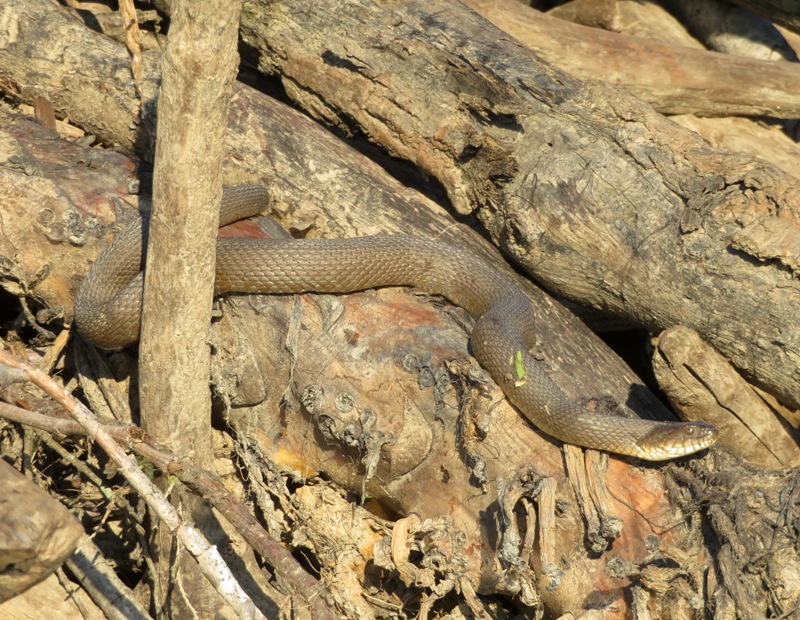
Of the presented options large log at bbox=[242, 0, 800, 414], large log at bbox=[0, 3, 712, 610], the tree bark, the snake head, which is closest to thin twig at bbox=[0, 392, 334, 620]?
the tree bark

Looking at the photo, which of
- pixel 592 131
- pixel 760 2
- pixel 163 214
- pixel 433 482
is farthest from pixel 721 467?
pixel 760 2

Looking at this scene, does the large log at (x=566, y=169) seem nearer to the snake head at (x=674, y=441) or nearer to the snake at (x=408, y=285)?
the snake at (x=408, y=285)

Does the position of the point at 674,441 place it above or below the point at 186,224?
below

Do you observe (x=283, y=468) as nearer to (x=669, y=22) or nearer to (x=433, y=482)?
(x=433, y=482)

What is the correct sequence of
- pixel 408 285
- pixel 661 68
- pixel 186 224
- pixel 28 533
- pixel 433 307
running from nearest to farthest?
pixel 28 533 → pixel 186 224 → pixel 433 307 → pixel 408 285 → pixel 661 68

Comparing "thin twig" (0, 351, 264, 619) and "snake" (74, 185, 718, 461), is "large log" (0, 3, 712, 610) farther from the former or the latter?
"thin twig" (0, 351, 264, 619)

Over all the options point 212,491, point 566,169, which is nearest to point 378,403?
point 212,491

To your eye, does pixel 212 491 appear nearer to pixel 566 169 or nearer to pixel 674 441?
pixel 674 441

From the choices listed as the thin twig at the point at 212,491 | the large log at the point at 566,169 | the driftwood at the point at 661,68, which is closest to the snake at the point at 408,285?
the large log at the point at 566,169
